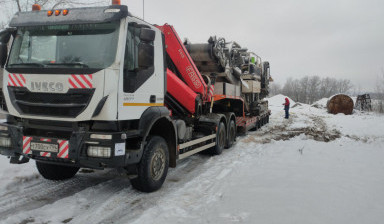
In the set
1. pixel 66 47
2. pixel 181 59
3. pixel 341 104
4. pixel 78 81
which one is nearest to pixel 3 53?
pixel 66 47

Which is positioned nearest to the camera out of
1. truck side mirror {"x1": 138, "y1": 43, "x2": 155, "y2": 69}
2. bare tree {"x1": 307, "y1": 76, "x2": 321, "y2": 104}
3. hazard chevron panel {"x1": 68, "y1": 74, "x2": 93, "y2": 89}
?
hazard chevron panel {"x1": 68, "y1": 74, "x2": 93, "y2": 89}

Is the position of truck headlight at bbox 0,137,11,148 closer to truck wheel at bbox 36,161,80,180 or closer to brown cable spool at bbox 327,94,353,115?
truck wheel at bbox 36,161,80,180

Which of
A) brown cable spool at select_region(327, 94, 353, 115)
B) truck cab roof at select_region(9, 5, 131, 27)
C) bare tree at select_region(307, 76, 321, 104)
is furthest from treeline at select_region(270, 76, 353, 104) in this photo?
truck cab roof at select_region(9, 5, 131, 27)

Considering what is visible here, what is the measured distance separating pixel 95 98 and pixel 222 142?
17.5 ft

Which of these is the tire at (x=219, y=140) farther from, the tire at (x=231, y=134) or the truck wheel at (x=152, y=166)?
the truck wheel at (x=152, y=166)

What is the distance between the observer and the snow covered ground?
155 inches

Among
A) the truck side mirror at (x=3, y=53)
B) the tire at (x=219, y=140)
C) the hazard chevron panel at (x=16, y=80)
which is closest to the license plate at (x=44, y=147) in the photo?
the hazard chevron panel at (x=16, y=80)

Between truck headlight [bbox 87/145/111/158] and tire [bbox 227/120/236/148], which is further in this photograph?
tire [bbox 227/120/236/148]

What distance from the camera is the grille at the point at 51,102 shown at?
409cm

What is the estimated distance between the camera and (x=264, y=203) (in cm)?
436

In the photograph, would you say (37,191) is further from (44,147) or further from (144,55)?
(144,55)

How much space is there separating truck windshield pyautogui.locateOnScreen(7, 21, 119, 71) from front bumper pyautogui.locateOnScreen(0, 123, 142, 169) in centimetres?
96

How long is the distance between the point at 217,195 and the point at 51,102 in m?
2.86

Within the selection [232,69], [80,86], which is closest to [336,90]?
[232,69]
